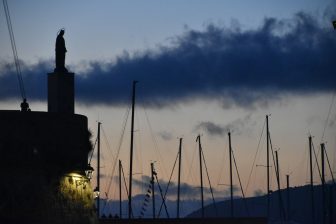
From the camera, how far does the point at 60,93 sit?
39219 millimetres

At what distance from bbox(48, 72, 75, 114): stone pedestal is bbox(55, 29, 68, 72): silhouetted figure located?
12.4 inches

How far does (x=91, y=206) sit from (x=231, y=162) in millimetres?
45019

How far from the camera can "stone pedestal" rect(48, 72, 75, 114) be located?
3922 centimetres

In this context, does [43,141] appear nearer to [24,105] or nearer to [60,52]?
[24,105]

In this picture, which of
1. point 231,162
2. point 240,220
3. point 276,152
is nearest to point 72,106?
point 240,220

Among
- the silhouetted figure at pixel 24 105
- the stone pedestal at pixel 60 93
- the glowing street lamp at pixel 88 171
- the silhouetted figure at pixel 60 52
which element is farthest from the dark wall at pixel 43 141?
the silhouetted figure at pixel 60 52

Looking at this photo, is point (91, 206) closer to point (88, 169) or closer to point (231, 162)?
point (88, 169)

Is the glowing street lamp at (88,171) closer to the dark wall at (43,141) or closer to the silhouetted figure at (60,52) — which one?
the dark wall at (43,141)

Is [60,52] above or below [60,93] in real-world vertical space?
above

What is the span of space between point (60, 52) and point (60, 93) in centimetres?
183

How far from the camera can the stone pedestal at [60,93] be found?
1544 inches

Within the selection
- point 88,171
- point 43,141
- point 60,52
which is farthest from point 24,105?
point 88,171

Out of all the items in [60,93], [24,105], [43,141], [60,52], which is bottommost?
[43,141]

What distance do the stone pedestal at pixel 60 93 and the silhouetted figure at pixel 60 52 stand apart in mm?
315
